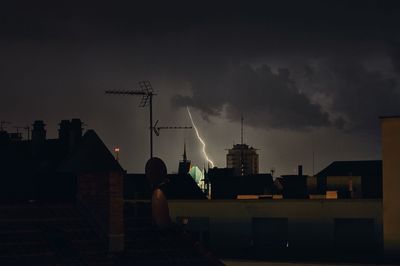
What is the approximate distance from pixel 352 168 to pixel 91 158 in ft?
230

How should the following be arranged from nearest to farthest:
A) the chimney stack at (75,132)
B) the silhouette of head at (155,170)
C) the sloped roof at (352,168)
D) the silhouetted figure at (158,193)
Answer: the silhouetted figure at (158,193), the silhouette of head at (155,170), the chimney stack at (75,132), the sloped roof at (352,168)

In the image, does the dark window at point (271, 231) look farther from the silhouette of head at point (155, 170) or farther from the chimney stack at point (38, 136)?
the chimney stack at point (38, 136)

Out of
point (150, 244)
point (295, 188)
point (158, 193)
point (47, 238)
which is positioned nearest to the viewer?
point (47, 238)

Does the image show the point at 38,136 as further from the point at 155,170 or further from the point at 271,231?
the point at 155,170

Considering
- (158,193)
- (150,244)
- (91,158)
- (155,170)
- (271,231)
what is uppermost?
(91,158)

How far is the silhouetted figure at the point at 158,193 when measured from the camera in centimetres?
3950

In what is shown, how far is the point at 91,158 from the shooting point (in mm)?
36875

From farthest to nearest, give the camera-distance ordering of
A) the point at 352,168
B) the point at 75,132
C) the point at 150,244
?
the point at 352,168, the point at 75,132, the point at 150,244

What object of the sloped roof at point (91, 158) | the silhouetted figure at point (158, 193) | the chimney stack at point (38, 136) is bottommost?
the silhouetted figure at point (158, 193)

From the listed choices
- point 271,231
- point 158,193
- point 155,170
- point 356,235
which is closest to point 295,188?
point 271,231

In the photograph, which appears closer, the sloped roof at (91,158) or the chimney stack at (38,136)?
the sloped roof at (91,158)

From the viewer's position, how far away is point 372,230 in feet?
186

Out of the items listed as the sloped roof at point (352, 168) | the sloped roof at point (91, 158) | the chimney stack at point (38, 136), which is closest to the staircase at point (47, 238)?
the sloped roof at point (91, 158)

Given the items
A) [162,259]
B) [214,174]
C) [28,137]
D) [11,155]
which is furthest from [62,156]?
[214,174]
